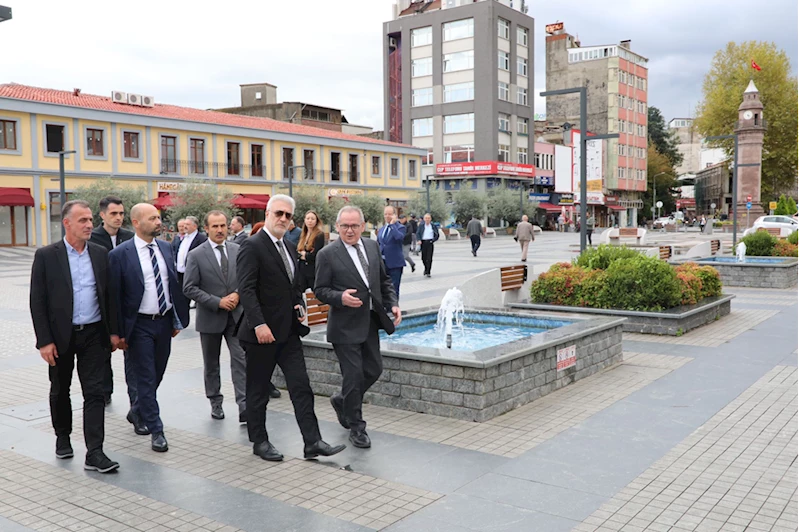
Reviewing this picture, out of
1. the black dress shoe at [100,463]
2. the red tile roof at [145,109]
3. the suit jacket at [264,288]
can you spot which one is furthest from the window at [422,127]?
the black dress shoe at [100,463]

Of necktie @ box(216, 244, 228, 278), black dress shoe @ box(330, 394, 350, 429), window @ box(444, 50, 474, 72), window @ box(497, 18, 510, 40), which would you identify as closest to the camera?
black dress shoe @ box(330, 394, 350, 429)

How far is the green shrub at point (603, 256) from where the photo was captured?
11959mm

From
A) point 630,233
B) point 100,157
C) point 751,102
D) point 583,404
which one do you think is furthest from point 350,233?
point 751,102

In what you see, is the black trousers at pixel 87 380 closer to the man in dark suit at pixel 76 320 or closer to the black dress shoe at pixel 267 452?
the man in dark suit at pixel 76 320

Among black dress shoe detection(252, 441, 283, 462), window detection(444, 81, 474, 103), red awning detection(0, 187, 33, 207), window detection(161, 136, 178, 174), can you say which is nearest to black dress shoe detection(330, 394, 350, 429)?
black dress shoe detection(252, 441, 283, 462)

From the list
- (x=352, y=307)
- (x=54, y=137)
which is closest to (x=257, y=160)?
(x=54, y=137)

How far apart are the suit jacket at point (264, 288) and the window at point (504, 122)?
65526 mm

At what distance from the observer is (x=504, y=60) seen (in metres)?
69.0

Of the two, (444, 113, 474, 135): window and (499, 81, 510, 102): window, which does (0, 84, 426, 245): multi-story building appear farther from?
(499, 81, 510, 102): window

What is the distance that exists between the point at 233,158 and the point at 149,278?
43.8m

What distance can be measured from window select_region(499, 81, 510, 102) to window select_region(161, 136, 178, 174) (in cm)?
3480

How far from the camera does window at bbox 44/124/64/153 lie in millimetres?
38219

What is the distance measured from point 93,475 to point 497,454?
116 inches

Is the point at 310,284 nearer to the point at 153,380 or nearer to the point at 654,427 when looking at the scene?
the point at 153,380
